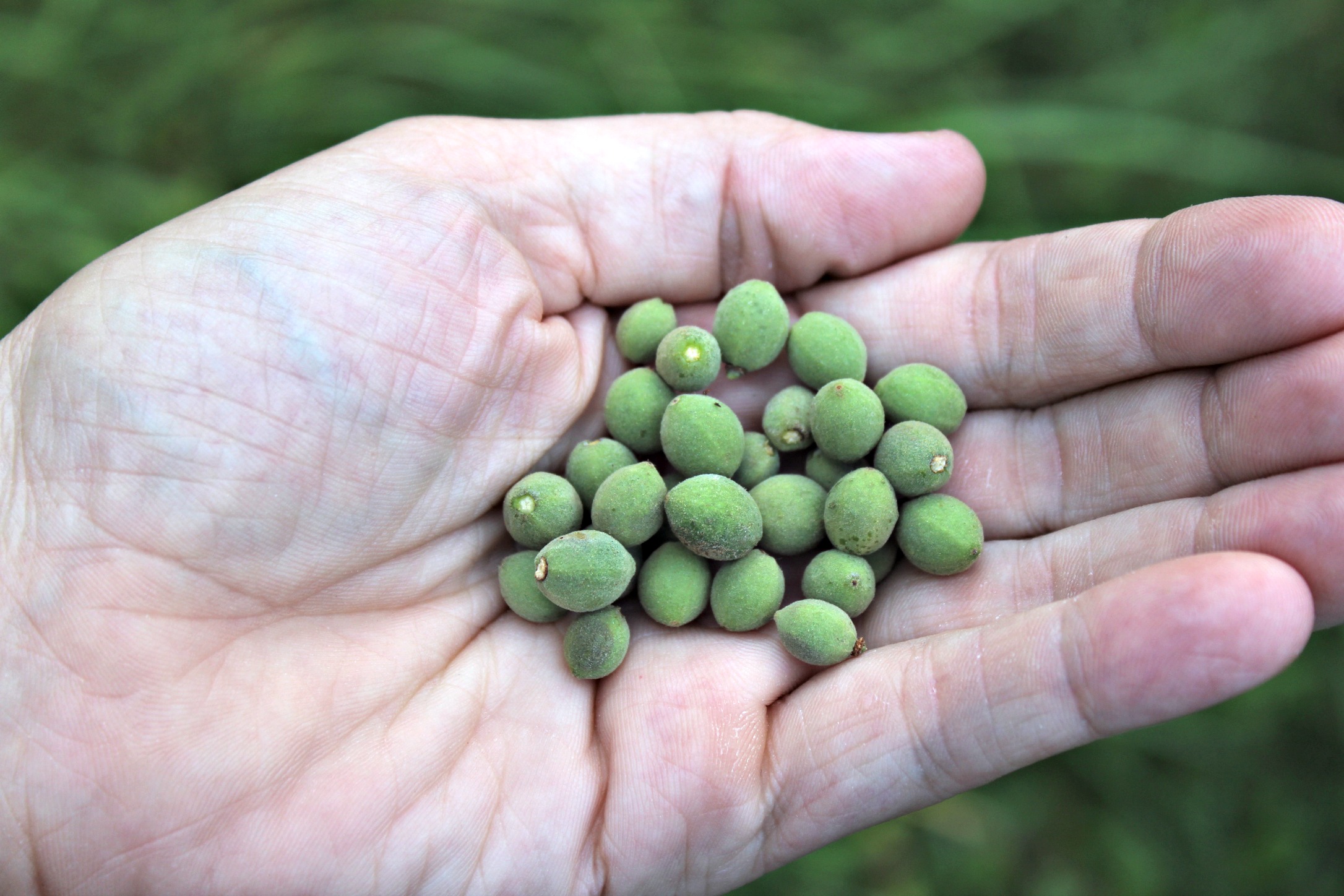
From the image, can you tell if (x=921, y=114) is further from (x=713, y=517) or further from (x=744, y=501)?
(x=713, y=517)

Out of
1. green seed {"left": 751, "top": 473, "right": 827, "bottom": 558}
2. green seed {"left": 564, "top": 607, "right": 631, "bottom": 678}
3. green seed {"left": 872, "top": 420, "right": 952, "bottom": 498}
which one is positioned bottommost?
green seed {"left": 564, "top": 607, "right": 631, "bottom": 678}

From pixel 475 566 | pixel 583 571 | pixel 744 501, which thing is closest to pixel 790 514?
pixel 744 501

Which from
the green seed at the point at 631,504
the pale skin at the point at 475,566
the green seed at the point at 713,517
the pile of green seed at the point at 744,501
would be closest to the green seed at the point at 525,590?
the pile of green seed at the point at 744,501

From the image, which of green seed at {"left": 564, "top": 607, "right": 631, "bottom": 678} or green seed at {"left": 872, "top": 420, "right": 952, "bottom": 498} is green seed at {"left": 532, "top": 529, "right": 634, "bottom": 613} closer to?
green seed at {"left": 564, "top": 607, "right": 631, "bottom": 678}

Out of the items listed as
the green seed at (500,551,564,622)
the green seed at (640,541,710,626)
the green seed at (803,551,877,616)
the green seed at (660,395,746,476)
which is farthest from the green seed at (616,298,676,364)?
the green seed at (803,551,877,616)

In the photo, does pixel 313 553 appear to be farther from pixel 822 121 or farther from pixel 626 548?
pixel 822 121

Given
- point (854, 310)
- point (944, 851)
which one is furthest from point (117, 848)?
point (944, 851)
